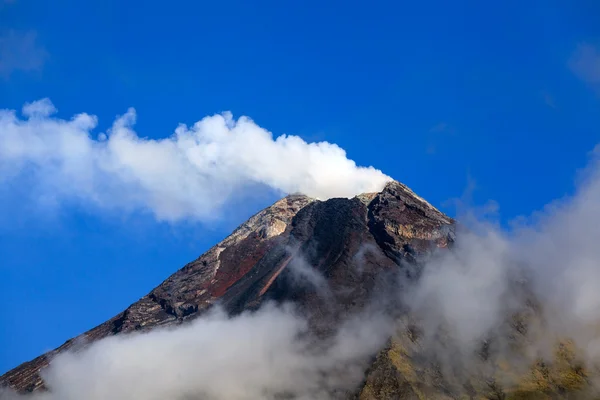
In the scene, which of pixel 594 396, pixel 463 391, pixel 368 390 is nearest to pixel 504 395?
pixel 463 391

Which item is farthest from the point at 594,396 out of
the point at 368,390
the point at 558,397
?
the point at 368,390

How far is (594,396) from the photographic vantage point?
19650 cm

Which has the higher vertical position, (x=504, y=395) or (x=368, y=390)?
(x=368, y=390)

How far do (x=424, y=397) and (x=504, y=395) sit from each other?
2276 centimetres

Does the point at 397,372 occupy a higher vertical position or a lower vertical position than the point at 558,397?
higher

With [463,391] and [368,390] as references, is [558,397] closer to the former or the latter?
[463,391]

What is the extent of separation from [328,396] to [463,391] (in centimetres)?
3502

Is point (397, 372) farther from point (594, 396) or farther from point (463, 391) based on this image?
point (594, 396)

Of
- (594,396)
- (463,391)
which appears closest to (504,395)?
(463,391)

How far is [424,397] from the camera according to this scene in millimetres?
191500

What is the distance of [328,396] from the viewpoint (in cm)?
19800

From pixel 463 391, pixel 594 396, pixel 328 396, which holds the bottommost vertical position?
pixel 594 396

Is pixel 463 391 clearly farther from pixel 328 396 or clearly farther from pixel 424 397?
pixel 328 396

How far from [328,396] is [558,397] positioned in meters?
58.2
